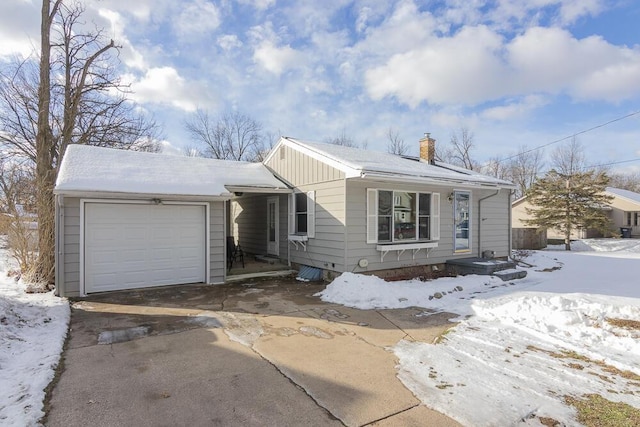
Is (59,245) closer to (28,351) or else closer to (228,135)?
(28,351)

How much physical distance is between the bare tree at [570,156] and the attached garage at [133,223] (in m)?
28.4

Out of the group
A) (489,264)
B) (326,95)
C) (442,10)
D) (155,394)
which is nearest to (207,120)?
(326,95)

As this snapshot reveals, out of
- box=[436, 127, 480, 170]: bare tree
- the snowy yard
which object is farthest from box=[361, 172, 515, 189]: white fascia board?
box=[436, 127, 480, 170]: bare tree

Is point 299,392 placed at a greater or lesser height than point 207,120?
lesser

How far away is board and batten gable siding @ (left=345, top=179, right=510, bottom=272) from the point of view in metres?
8.49

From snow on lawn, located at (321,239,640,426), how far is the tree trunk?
6.73 m

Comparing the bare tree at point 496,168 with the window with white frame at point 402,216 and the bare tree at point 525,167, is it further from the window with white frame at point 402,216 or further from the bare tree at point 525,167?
the window with white frame at point 402,216

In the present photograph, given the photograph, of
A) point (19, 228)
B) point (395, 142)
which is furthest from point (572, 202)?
point (19, 228)

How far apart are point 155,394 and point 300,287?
17.4 ft

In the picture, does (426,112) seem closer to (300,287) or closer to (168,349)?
(300,287)

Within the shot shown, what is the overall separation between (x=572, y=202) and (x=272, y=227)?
56.7ft

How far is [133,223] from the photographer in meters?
7.95

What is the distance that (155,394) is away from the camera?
332 centimetres

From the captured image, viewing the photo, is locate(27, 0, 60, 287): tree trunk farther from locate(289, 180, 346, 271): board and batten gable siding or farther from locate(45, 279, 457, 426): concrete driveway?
locate(289, 180, 346, 271): board and batten gable siding
